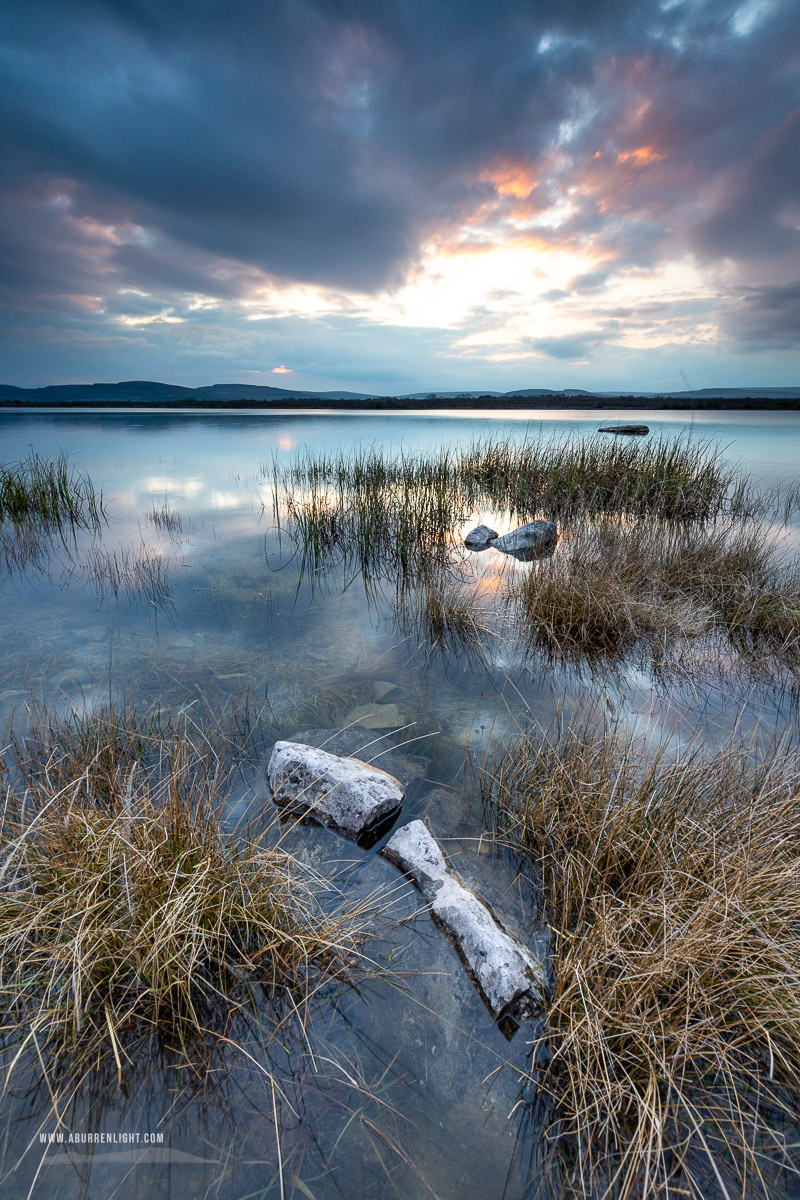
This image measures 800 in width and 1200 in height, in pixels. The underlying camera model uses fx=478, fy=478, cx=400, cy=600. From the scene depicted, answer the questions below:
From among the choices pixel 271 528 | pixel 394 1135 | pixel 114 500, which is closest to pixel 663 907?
pixel 394 1135

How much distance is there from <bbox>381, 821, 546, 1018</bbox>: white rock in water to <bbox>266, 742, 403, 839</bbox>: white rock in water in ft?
0.60

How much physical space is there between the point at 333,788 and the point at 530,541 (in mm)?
5967

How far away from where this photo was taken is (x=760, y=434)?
90.9 ft

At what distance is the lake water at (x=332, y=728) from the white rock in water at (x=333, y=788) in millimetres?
A: 128

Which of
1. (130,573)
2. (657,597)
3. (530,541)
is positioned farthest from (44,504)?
(657,597)

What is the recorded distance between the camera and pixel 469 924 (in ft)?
6.10

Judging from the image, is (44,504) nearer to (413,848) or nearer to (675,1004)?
(413,848)

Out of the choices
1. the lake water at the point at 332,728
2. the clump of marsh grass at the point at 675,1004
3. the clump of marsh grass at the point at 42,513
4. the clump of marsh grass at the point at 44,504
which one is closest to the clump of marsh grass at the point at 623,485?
the lake water at the point at 332,728

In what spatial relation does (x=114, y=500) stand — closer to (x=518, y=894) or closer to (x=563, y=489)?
(x=563, y=489)

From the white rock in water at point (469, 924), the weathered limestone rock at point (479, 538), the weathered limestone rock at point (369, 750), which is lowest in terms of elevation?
the weathered limestone rock at point (369, 750)

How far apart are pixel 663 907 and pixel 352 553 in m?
6.68

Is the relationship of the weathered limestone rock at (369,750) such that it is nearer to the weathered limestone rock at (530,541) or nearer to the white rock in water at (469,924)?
the white rock in water at (469,924)

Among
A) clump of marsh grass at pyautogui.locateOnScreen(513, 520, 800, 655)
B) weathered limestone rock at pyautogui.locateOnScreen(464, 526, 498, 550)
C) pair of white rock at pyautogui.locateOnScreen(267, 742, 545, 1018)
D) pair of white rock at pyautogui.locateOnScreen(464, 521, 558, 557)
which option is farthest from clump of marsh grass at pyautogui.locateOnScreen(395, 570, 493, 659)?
weathered limestone rock at pyautogui.locateOnScreen(464, 526, 498, 550)

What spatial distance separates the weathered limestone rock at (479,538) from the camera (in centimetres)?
803
